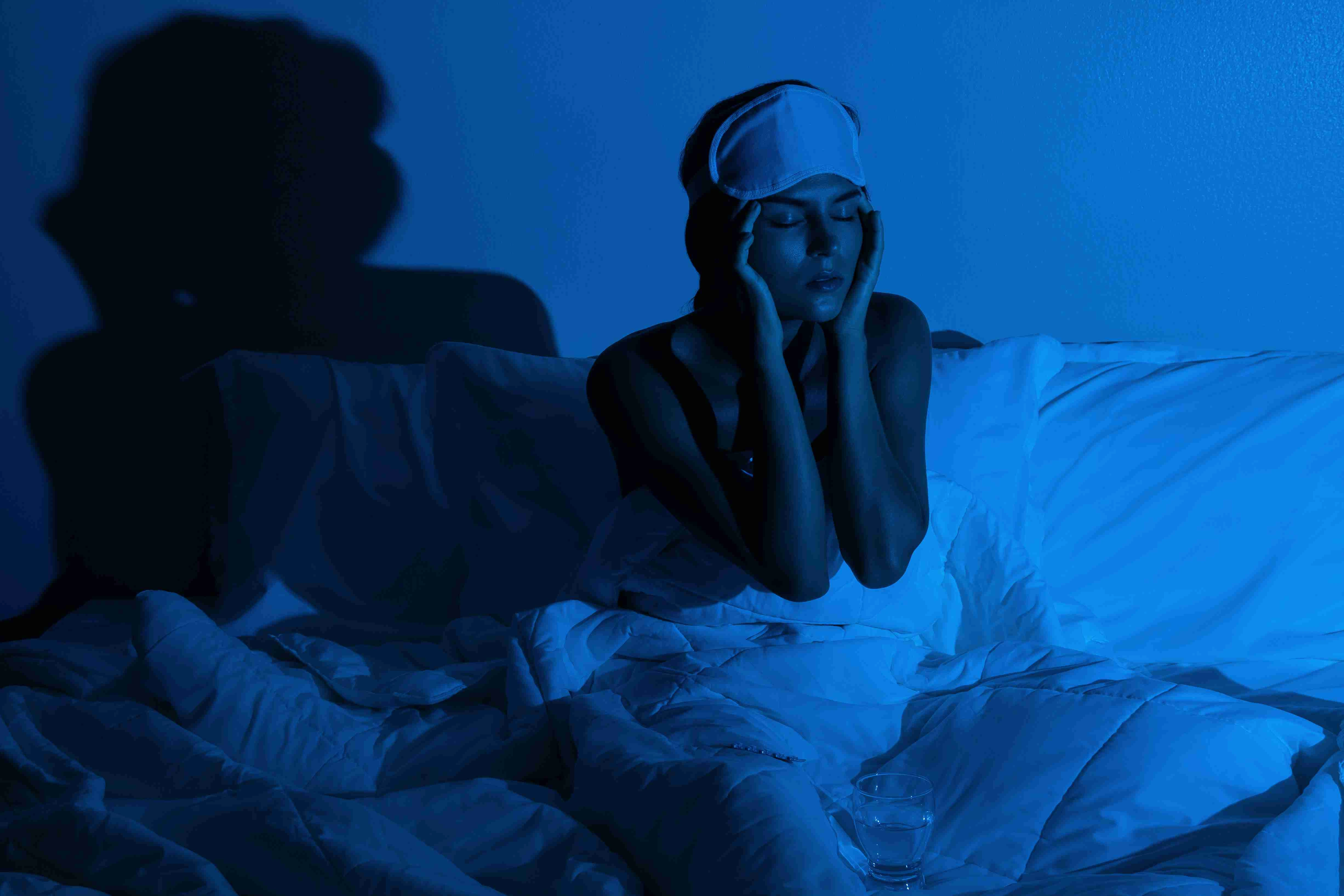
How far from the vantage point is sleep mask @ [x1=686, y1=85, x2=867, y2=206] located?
48.1 inches

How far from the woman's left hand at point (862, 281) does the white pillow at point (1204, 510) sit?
1.71 ft

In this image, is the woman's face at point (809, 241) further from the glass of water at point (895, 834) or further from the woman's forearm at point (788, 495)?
the glass of water at point (895, 834)

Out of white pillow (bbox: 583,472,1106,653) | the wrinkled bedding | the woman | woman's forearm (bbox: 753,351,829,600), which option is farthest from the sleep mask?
the wrinkled bedding

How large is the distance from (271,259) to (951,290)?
1.18 m

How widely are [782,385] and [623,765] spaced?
1.55ft

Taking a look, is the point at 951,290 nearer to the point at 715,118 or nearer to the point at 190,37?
the point at 715,118

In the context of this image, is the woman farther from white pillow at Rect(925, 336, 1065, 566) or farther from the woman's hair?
white pillow at Rect(925, 336, 1065, 566)

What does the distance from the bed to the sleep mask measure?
479 mm

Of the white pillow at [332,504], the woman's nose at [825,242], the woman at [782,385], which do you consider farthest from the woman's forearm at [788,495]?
the white pillow at [332,504]

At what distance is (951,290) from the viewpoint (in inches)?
76.5

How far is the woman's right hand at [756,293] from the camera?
4.04 ft

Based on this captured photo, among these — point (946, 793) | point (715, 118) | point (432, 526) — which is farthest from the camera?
point (432, 526)

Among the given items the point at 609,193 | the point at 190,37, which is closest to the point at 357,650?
the point at 609,193

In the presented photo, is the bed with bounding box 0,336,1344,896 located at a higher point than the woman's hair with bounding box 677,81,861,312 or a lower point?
lower
